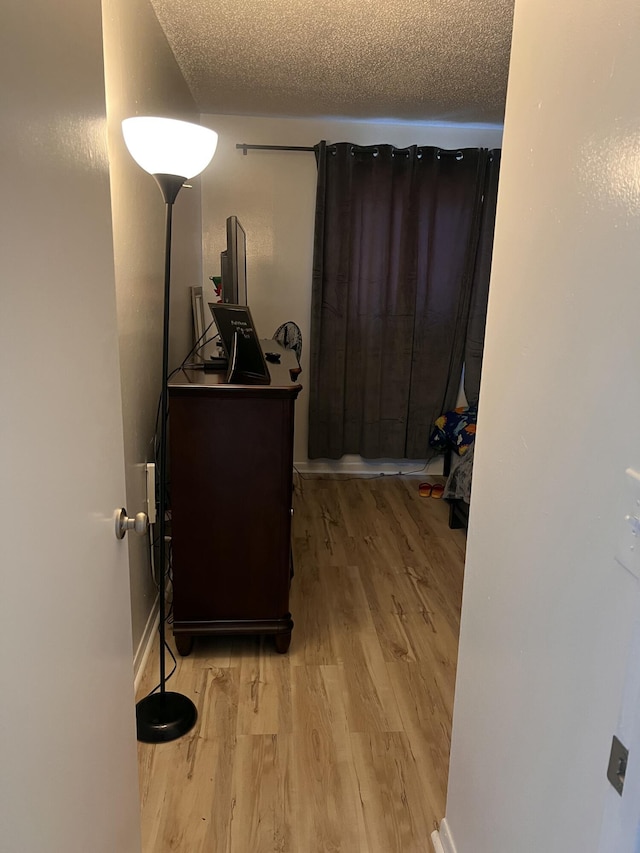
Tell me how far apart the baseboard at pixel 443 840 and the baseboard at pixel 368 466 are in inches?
116

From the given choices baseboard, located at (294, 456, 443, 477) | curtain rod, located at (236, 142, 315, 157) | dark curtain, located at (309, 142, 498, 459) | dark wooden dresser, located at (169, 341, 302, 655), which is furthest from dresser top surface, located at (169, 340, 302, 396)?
curtain rod, located at (236, 142, 315, 157)

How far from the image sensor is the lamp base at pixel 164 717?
6.22 feet

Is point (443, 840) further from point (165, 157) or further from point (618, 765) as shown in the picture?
point (165, 157)

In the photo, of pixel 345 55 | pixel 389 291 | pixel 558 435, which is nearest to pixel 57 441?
pixel 558 435

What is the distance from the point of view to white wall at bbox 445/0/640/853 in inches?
29.8

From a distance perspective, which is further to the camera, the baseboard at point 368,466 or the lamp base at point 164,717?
the baseboard at point 368,466

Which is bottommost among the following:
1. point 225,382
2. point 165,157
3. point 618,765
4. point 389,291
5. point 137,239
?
point 618,765

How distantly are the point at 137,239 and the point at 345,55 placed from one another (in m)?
1.39

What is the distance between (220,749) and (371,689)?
562mm

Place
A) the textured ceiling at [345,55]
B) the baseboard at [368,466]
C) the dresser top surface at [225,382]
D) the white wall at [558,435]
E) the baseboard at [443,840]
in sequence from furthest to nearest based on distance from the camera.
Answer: the baseboard at [368,466], the textured ceiling at [345,55], the dresser top surface at [225,382], the baseboard at [443,840], the white wall at [558,435]

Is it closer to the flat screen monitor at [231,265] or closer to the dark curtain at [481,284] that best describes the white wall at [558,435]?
the flat screen monitor at [231,265]

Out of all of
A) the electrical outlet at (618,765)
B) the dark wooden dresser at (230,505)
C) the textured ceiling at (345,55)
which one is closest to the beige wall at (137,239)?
the dark wooden dresser at (230,505)

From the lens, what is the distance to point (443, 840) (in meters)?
1.53

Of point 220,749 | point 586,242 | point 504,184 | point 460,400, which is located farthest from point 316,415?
point 586,242
